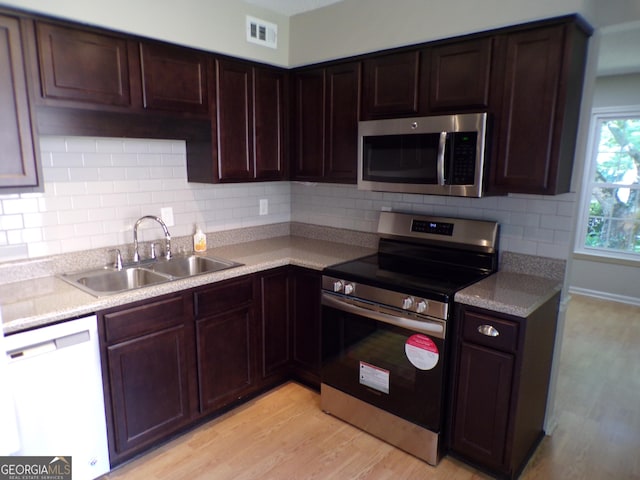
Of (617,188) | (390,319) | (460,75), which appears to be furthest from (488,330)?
(617,188)

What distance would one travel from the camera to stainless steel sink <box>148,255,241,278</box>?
2.61m

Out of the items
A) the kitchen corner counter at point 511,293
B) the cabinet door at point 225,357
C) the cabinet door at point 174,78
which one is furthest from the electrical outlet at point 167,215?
the kitchen corner counter at point 511,293

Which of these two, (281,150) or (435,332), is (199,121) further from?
(435,332)

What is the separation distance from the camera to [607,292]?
15.9 feet

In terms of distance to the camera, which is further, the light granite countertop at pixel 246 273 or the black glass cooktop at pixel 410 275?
the black glass cooktop at pixel 410 275

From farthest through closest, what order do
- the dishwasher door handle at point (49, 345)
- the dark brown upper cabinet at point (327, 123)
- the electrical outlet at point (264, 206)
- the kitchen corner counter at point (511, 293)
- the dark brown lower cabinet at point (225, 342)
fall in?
the electrical outlet at point (264, 206) < the dark brown upper cabinet at point (327, 123) < the dark brown lower cabinet at point (225, 342) < the kitchen corner counter at point (511, 293) < the dishwasher door handle at point (49, 345)

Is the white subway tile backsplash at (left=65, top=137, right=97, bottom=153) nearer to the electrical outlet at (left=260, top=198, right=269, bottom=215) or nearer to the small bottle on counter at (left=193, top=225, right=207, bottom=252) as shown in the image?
the small bottle on counter at (left=193, top=225, right=207, bottom=252)

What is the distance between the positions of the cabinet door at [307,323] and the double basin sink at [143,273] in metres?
0.44

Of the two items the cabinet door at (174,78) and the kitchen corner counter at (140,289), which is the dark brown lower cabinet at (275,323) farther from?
the cabinet door at (174,78)

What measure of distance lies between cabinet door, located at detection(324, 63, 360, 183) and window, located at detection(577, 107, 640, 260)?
3548 millimetres

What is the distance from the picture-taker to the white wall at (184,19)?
1.96 m

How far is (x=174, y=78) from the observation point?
7.81 ft

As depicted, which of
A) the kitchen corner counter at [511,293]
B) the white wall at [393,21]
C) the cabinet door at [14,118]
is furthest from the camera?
the white wall at [393,21]

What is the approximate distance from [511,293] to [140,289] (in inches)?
71.5
